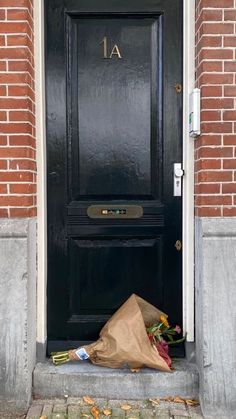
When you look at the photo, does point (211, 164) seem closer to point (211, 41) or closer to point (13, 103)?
point (211, 41)

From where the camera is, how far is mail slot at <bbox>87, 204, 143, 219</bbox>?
154 inches

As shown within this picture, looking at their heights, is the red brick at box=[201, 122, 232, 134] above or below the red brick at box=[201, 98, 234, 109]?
below

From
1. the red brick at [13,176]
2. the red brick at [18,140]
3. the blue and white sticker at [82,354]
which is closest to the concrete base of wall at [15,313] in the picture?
the red brick at [13,176]

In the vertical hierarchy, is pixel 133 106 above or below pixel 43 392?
above

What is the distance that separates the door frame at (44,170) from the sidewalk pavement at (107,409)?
40cm

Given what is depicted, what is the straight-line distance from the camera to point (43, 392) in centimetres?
368

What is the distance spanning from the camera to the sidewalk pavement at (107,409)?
3445mm

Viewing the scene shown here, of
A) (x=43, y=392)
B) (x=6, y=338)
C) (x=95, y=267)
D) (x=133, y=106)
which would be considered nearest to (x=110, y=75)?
(x=133, y=106)

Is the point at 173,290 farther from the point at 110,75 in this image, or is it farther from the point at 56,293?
the point at 110,75

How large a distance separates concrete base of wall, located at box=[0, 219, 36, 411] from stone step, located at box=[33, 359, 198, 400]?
18 centimetres

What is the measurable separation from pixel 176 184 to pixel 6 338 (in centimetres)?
162

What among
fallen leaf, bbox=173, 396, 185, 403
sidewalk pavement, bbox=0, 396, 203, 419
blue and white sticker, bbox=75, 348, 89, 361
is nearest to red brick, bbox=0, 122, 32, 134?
blue and white sticker, bbox=75, 348, 89, 361

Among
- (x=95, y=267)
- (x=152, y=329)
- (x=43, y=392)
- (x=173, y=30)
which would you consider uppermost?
(x=173, y=30)

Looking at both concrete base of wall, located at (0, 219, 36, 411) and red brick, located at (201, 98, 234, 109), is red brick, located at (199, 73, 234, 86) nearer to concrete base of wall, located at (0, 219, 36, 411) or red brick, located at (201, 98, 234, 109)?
red brick, located at (201, 98, 234, 109)
